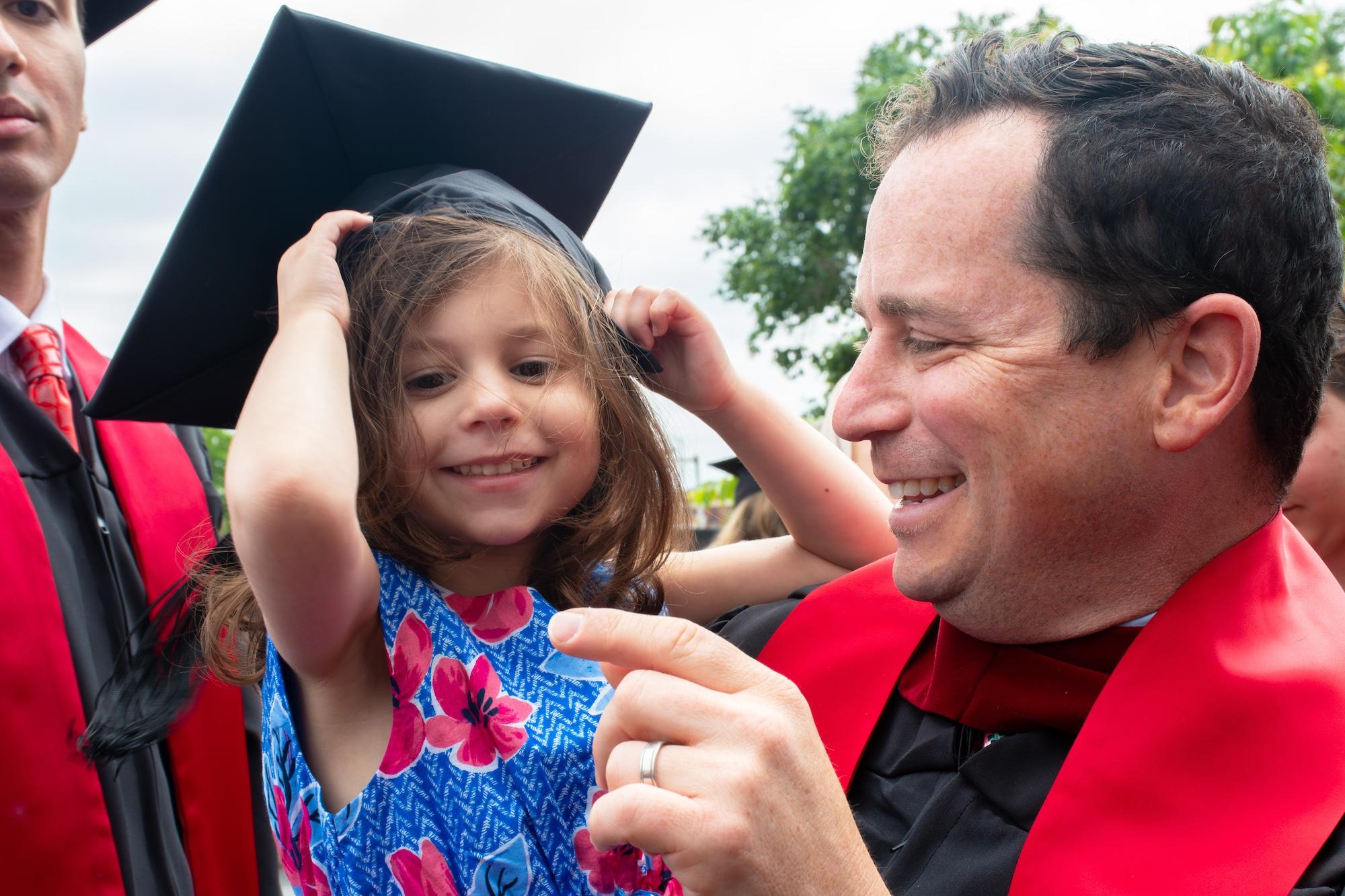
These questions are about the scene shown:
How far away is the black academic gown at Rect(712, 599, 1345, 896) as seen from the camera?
5.66 feet

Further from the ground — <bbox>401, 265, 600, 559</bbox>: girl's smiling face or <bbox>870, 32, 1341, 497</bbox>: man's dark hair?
<bbox>870, 32, 1341, 497</bbox>: man's dark hair

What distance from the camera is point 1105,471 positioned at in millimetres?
1770

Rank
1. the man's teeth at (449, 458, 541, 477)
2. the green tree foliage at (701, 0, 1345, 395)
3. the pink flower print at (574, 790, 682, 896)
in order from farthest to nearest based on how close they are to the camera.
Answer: the green tree foliage at (701, 0, 1345, 395), the man's teeth at (449, 458, 541, 477), the pink flower print at (574, 790, 682, 896)

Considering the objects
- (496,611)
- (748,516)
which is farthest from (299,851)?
(748,516)

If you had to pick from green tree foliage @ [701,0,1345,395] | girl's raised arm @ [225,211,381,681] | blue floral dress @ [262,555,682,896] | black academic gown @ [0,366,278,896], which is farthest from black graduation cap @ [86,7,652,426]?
green tree foliage @ [701,0,1345,395]

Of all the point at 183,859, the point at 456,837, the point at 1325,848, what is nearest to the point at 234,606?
the point at 456,837

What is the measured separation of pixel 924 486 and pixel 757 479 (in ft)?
2.07

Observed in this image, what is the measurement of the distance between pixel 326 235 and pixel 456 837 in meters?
1.02

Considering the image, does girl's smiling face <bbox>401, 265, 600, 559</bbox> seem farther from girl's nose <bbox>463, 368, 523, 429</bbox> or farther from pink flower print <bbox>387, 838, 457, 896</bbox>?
pink flower print <bbox>387, 838, 457, 896</bbox>

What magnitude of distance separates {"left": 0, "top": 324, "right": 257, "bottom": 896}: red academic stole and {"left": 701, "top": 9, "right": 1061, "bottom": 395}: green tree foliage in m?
16.4

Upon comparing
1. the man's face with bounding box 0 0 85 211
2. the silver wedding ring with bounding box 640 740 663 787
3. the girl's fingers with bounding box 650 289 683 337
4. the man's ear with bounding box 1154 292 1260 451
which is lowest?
the silver wedding ring with bounding box 640 740 663 787

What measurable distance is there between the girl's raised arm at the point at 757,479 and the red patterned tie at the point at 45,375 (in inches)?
51.9

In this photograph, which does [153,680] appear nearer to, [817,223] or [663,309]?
[663,309]

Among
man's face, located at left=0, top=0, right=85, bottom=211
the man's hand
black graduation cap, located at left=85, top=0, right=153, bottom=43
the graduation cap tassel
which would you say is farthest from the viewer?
black graduation cap, located at left=85, top=0, right=153, bottom=43
